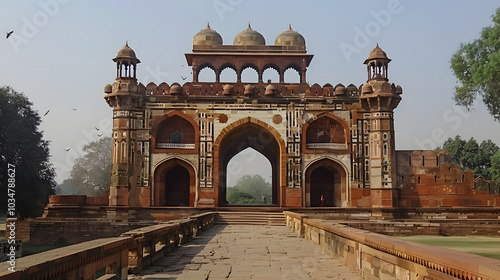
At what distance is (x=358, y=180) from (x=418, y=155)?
2.55 meters

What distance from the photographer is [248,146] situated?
81.0 ft

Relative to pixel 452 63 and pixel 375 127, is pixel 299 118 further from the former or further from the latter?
pixel 452 63

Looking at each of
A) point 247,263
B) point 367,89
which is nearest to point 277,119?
point 367,89

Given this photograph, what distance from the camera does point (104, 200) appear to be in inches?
801

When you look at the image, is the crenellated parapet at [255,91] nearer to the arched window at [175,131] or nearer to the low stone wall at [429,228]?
the arched window at [175,131]

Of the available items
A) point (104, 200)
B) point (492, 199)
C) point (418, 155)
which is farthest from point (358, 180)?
point (104, 200)

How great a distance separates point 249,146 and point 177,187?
4711mm

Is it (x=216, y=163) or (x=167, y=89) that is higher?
(x=167, y=89)

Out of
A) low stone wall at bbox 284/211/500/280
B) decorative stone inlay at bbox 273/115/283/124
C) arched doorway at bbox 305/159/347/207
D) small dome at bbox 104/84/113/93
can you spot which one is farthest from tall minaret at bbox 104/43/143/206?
low stone wall at bbox 284/211/500/280

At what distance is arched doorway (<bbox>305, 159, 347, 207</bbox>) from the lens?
2028 centimetres

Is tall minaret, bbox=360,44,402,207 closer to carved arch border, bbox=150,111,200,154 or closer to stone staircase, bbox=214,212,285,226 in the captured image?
stone staircase, bbox=214,212,285,226

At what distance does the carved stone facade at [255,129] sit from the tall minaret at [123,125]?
4 centimetres

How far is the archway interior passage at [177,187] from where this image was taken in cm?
2144

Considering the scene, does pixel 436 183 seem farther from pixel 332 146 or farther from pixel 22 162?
pixel 22 162
